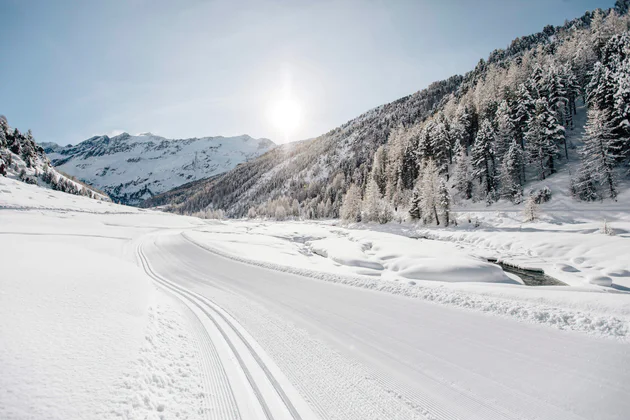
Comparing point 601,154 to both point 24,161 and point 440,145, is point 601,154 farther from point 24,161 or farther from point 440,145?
point 24,161

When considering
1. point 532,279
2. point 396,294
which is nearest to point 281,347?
point 396,294

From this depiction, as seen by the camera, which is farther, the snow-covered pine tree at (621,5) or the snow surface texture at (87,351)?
the snow-covered pine tree at (621,5)

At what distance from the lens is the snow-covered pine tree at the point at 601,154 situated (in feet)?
107

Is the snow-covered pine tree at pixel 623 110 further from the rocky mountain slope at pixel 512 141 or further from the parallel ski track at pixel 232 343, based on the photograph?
the parallel ski track at pixel 232 343

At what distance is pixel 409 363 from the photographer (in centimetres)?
455

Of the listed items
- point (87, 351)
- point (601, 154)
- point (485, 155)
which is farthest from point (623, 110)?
point (87, 351)

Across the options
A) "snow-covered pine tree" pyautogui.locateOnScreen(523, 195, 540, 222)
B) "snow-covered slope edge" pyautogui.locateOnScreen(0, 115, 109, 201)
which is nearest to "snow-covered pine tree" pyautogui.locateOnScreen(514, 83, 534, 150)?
"snow-covered pine tree" pyautogui.locateOnScreen(523, 195, 540, 222)

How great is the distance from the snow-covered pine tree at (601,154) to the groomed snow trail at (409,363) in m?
42.9

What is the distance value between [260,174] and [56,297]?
196 m

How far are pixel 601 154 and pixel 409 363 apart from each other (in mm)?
47497

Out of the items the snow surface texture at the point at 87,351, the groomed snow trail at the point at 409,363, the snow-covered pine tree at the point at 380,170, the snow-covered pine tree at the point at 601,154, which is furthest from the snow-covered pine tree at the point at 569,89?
the snow surface texture at the point at 87,351

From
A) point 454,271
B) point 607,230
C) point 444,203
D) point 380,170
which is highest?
point 380,170

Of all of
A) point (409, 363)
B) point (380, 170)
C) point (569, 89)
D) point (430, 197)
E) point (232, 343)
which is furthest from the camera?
point (380, 170)

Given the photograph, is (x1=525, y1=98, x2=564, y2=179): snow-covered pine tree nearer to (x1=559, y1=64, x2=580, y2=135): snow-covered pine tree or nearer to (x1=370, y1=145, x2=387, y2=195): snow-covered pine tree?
(x1=559, y1=64, x2=580, y2=135): snow-covered pine tree
